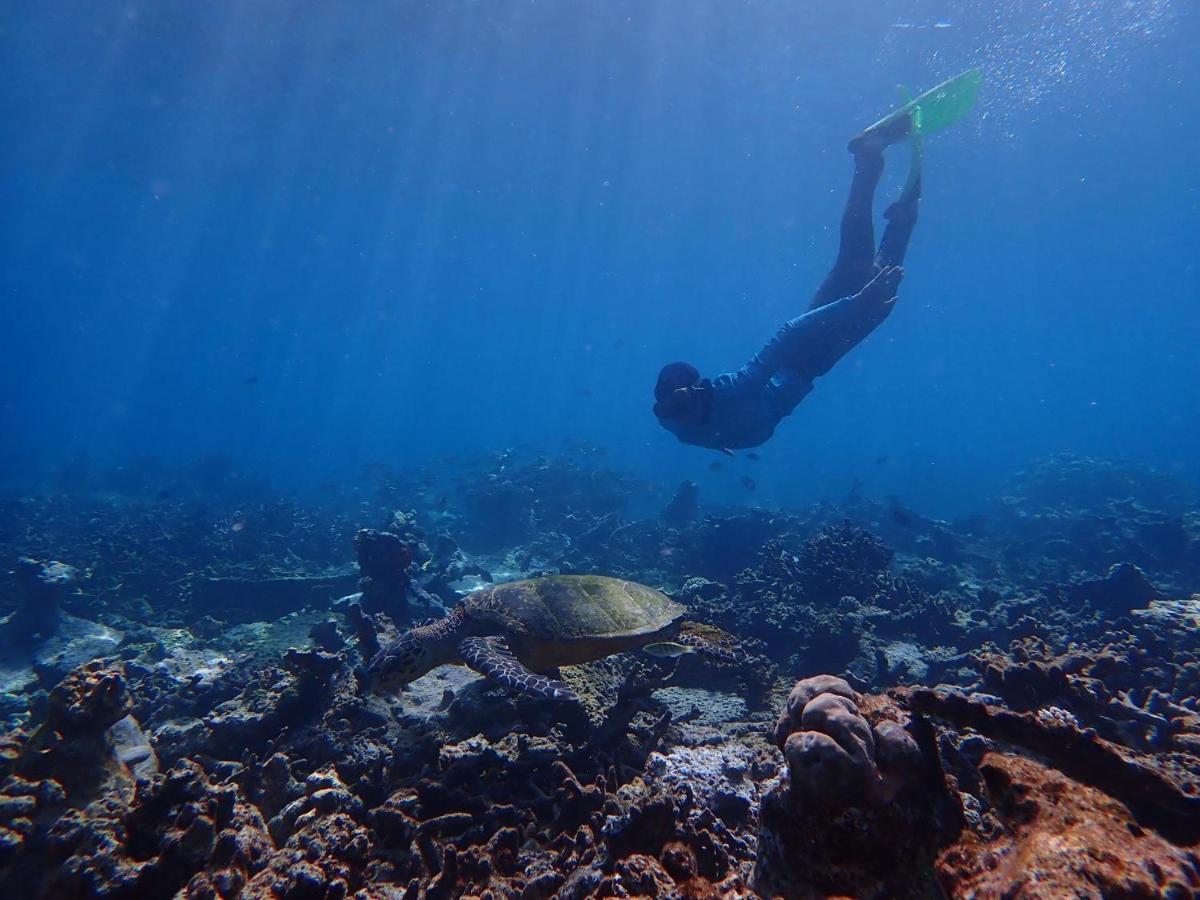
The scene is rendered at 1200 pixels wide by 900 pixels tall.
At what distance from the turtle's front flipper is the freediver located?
5.98m

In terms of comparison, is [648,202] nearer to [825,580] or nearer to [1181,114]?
[1181,114]

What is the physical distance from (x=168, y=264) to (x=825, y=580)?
272ft

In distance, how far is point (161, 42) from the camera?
2578 cm

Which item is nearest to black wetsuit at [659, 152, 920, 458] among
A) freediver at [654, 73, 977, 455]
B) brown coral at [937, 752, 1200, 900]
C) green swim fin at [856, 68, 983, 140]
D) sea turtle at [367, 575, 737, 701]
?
freediver at [654, 73, 977, 455]

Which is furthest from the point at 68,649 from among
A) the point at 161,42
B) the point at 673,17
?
the point at 673,17

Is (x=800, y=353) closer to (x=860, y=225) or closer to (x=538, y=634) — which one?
(x=860, y=225)

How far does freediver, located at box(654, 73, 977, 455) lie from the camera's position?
10703 millimetres

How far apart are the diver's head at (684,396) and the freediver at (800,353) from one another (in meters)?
0.02

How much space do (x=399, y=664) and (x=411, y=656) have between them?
5.2 inches

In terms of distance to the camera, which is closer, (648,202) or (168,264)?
(648,202)

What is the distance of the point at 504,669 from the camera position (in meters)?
4.98

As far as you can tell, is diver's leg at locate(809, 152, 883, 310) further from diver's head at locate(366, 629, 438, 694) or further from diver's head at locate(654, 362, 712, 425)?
diver's head at locate(366, 629, 438, 694)

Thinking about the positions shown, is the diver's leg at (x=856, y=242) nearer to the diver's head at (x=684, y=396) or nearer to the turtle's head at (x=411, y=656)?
the diver's head at (x=684, y=396)

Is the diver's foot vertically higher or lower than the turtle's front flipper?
higher
